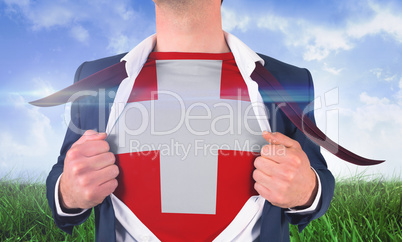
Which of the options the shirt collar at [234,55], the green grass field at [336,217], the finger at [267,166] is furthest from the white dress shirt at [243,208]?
the green grass field at [336,217]

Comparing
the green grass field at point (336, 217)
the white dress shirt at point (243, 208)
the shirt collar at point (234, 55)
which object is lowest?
the green grass field at point (336, 217)

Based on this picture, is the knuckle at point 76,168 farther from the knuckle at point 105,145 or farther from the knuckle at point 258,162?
the knuckle at point 258,162

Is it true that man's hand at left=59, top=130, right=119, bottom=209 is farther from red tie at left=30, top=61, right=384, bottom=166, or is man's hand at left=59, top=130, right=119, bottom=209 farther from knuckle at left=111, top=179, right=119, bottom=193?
red tie at left=30, top=61, right=384, bottom=166

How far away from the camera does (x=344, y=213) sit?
2.24 meters

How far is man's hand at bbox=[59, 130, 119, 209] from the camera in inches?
38.5

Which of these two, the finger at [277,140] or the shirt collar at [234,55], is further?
the shirt collar at [234,55]

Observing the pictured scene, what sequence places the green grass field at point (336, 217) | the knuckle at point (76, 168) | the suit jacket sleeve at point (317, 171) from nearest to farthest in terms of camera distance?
the knuckle at point (76, 168) → the suit jacket sleeve at point (317, 171) → the green grass field at point (336, 217)

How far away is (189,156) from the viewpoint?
1.07 meters

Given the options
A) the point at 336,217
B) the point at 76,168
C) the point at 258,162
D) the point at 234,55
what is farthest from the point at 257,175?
the point at 336,217

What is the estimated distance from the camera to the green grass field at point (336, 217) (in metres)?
1.95

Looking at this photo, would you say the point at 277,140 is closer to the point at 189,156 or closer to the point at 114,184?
the point at 189,156

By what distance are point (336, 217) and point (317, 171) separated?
1.09 meters

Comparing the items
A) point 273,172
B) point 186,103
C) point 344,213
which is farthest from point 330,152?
point 344,213

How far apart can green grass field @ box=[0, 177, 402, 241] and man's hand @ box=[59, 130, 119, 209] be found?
104 centimetres
